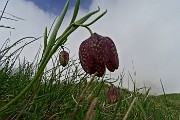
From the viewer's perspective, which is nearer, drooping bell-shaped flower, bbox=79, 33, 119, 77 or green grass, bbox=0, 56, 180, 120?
drooping bell-shaped flower, bbox=79, 33, 119, 77

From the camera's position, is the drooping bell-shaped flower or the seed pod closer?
the drooping bell-shaped flower

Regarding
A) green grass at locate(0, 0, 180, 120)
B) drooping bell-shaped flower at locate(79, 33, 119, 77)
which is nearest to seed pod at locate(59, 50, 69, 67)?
green grass at locate(0, 0, 180, 120)

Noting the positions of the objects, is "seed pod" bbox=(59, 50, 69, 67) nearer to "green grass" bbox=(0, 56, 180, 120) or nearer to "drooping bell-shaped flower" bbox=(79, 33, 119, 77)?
"green grass" bbox=(0, 56, 180, 120)

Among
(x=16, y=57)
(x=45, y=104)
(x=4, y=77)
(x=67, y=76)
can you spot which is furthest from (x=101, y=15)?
(x=67, y=76)

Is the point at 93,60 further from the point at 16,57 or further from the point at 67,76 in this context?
the point at 67,76

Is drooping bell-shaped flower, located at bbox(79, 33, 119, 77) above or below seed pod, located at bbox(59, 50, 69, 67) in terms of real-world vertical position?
below

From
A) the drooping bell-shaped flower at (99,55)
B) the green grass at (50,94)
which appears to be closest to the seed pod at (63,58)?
the green grass at (50,94)
